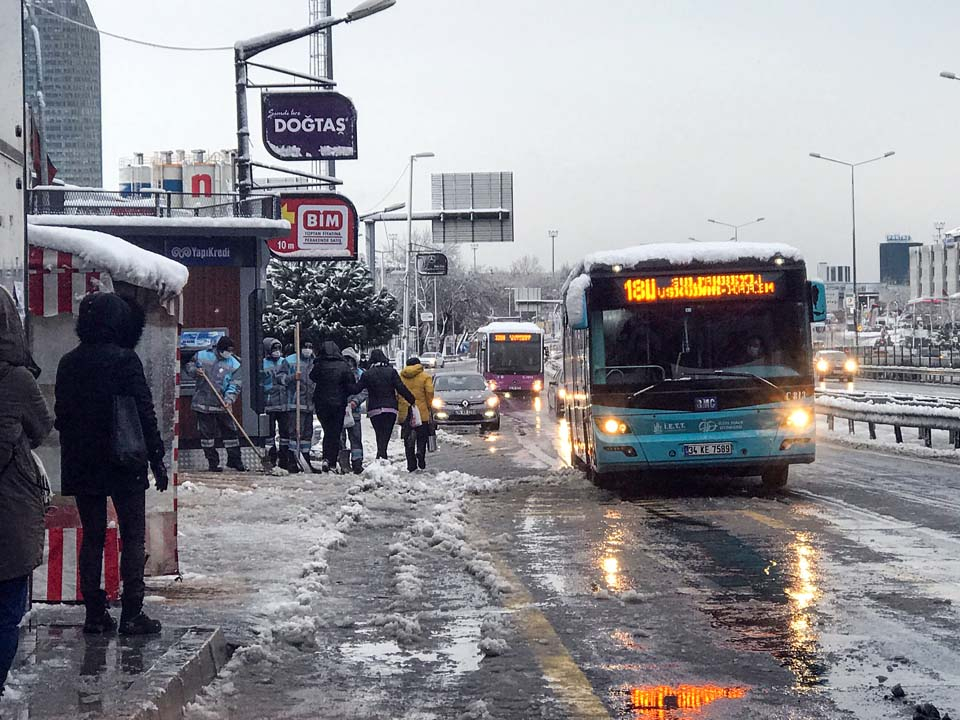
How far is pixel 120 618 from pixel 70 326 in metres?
2.16

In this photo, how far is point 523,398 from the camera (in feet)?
181

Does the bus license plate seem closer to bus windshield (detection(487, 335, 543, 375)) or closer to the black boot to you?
the black boot

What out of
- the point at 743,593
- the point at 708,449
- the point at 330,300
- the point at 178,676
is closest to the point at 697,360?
the point at 708,449

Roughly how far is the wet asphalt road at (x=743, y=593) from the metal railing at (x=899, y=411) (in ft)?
21.6

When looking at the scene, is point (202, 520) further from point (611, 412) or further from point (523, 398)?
point (523, 398)

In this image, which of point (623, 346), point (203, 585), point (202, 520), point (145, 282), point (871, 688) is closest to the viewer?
point (871, 688)

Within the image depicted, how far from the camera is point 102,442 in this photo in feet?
25.2

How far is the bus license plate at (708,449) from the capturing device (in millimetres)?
16234

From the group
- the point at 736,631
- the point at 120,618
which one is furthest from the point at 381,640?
the point at 736,631

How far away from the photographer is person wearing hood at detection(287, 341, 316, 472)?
68.5ft

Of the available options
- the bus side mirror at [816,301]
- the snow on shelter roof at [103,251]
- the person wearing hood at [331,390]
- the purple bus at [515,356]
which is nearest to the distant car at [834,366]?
the purple bus at [515,356]

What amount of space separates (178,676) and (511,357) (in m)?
48.9

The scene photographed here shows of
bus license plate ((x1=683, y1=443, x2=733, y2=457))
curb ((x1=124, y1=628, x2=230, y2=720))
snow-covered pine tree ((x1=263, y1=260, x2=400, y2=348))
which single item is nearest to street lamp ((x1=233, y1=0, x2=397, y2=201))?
bus license plate ((x1=683, y1=443, x2=733, y2=457))

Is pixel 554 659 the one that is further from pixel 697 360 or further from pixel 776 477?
pixel 776 477
